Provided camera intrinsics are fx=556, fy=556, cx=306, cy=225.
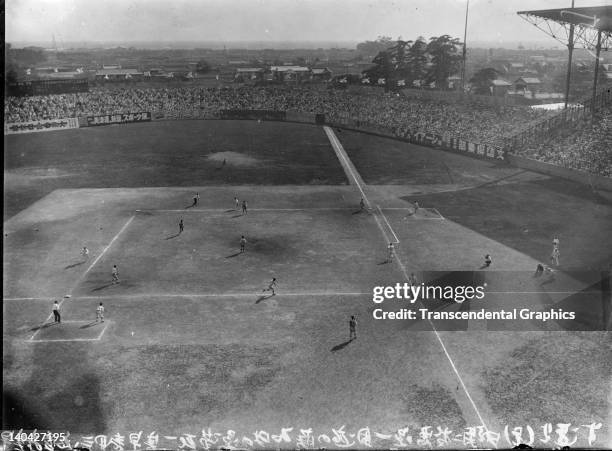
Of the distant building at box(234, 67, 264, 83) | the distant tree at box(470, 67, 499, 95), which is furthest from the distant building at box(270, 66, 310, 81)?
the distant tree at box(470, 67, 499, 95)

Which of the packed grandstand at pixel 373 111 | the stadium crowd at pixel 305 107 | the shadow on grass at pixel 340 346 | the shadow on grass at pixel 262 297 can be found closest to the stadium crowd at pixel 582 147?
the packed grandstand at pixel 373 111

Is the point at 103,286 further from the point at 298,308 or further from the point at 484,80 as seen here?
the point at 484,80

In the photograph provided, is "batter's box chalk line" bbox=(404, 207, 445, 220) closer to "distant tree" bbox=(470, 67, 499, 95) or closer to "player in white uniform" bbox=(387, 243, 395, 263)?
"player in white uniform" bbox=(387, 243, 395, 263)

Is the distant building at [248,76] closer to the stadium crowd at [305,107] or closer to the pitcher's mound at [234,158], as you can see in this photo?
the stadium crowd at [305,107]

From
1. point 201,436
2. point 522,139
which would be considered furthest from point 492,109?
point 201,436

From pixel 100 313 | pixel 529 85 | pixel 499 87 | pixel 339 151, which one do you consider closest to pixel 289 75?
pixel 499 87

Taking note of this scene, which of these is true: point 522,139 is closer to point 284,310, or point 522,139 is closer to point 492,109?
point 492,109
